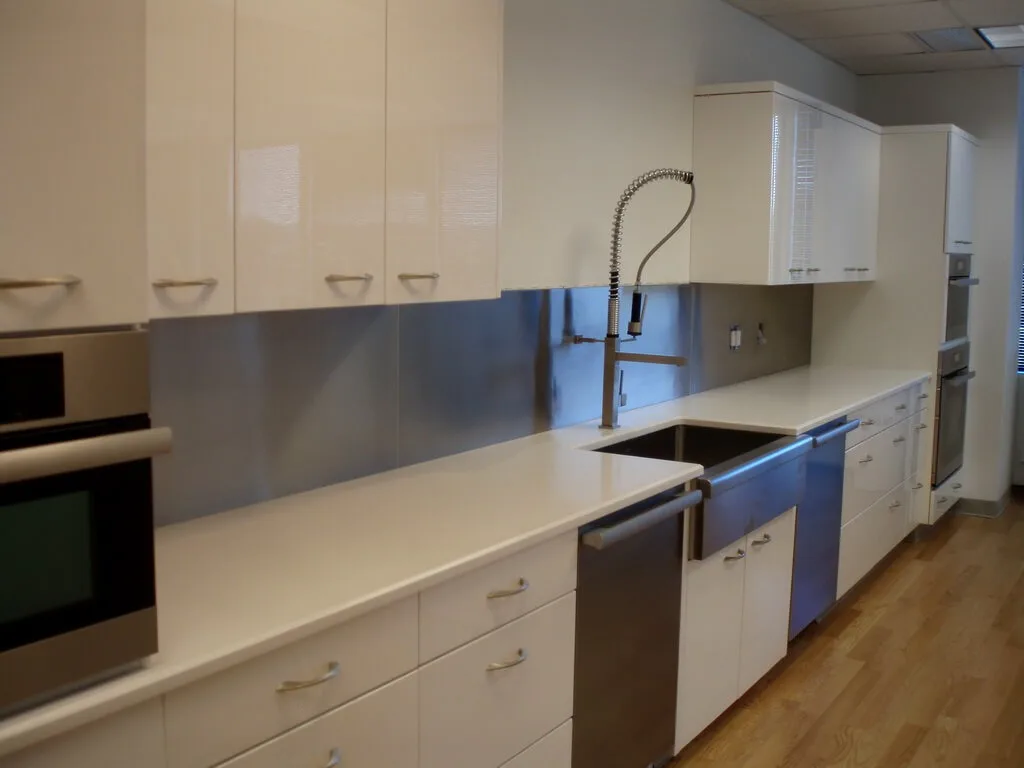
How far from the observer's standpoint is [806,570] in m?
3.84

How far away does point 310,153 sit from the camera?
6.55 feet

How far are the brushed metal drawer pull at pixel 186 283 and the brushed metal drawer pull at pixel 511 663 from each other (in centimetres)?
93

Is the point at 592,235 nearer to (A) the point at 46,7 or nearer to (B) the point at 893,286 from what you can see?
(A) the point at 46,7

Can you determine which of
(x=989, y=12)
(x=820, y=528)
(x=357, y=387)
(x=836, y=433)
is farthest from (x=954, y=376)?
(x=357, y=387)

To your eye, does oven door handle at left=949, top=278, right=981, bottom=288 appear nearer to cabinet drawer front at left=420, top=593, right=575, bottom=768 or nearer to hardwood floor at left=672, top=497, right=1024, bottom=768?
hardwood floor at left=672, top=497, right=1024, bottom=768

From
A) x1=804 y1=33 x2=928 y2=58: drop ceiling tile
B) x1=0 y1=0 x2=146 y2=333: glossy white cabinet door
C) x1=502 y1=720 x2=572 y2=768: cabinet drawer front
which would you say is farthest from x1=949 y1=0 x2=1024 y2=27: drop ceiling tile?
x1=0 y1=0 x2=146 y2=333: glossy white cabinet door

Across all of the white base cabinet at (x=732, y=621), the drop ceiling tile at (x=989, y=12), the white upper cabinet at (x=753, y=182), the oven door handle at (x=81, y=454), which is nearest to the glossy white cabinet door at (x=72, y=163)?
the oven door handle at (x=81, y=454)

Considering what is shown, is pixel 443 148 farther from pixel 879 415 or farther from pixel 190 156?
pixel 879 415

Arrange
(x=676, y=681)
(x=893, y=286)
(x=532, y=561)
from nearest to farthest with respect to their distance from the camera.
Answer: (x=532, y=561), (x=676, y=681), (x=893, y=286)

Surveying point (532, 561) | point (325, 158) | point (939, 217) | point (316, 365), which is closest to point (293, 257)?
point (325, 158)

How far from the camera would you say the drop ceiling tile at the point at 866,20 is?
176 inches

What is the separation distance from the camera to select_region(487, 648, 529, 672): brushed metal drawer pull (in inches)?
85.7

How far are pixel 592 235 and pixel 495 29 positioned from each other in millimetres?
1083

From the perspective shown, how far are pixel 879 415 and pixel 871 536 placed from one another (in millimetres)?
530
